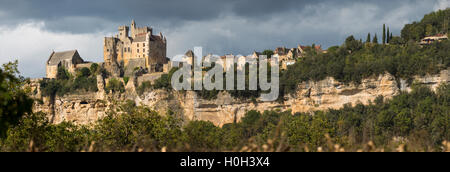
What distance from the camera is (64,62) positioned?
272ft

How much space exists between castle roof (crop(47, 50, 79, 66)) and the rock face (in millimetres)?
7400

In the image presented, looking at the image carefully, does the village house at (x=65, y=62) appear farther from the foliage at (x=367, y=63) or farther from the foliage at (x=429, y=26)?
the foliage at (x=429, y=26)

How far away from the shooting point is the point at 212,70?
235 feet

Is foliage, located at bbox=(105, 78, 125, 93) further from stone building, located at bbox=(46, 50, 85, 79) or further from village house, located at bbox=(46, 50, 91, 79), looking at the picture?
stone building, located at bbox=(46, 50, 85, 79)

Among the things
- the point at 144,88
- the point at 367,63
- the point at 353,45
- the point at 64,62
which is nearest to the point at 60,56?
the point at 64,62

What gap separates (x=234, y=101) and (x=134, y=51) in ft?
73.4

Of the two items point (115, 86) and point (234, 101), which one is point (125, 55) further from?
point (234, 101)

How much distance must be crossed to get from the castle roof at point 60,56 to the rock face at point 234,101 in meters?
7.40

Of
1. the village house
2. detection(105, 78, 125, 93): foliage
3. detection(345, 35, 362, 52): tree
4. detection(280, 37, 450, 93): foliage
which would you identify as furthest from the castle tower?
detection(345, 35, 362, 52): tree

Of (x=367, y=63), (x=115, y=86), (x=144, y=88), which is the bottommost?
(x=144, y=88)

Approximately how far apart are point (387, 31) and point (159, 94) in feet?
99.7

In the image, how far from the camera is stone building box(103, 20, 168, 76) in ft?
263
